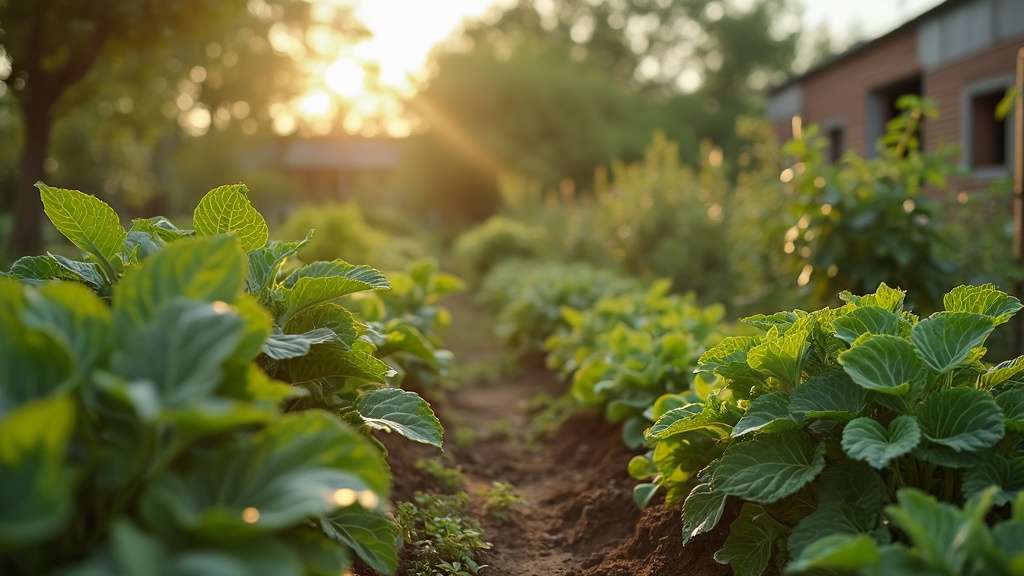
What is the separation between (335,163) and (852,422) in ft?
161

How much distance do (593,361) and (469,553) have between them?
184 centimetres

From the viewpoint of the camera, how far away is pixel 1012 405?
2125 mm

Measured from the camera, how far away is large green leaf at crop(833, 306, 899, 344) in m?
2.27

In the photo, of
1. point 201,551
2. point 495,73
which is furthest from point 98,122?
point 201,551

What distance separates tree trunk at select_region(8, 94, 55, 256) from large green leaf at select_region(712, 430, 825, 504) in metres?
11.7

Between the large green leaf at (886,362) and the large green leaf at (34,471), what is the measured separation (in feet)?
5.70

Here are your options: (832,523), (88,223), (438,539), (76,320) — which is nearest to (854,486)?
(832,523)

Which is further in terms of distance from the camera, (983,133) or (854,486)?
(983,133)

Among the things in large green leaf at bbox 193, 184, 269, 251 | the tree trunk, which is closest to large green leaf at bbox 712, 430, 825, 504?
large green leaf at bbox 193, 184, 269, 251

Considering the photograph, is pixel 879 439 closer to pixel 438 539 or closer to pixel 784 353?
pixel 784 353

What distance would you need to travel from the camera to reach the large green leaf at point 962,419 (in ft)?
6.37

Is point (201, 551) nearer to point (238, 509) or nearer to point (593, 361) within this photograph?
point (238, 509)

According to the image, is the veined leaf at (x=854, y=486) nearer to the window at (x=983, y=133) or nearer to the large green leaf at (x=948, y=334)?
the large green leaf at (x=948, y=334)

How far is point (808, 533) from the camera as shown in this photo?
80.9 inches
